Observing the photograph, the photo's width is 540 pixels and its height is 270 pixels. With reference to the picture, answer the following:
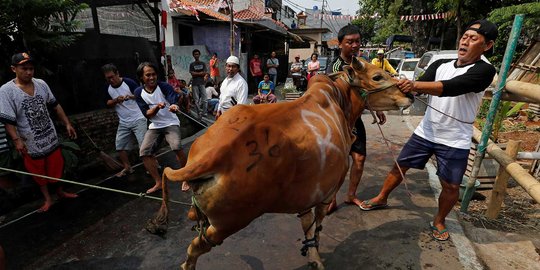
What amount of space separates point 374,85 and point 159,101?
9.35 feet

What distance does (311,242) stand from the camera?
9.40ft

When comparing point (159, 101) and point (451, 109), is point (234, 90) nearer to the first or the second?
point (159, 101)

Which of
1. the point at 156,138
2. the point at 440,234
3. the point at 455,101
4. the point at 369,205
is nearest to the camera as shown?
the point at 455,101

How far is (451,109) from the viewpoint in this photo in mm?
3111

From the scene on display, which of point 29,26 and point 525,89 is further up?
point 29,26

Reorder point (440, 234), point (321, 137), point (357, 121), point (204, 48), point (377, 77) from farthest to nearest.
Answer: point (204, 48) → point (357, 121) → point (440, 234) → point (377, 77) → point (321, 137)

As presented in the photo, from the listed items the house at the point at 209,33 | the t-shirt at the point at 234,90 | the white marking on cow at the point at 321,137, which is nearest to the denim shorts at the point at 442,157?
the white marking on cow at the point at 321,137

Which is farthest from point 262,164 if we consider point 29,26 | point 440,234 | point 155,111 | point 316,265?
point 29,26

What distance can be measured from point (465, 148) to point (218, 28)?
12.8 m

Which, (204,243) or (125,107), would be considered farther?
(125,107)

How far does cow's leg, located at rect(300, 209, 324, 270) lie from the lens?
2.86 m

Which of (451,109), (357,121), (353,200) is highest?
(451,109)

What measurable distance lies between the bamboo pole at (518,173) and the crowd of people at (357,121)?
1.35 ft

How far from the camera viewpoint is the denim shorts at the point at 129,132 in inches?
195
